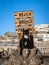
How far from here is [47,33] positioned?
136ft

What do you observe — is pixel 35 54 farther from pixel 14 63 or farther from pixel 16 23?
pixel 16 23

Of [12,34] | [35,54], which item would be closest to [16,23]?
[35,54]

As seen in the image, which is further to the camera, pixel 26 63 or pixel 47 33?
pixel 47 33

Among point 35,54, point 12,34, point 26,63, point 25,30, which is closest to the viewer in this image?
point 26,63

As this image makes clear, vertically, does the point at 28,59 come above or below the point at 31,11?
below

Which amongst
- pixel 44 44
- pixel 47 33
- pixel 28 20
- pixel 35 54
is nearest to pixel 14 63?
pixel 35 54

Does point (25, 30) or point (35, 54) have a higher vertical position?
point (25, 30)

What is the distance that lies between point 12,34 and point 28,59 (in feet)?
109

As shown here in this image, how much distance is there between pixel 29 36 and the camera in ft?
58.1

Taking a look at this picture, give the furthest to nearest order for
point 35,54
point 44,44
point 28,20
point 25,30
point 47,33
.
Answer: point 47,33, point 44,44, point 28,20, point 25,30, point 35,54

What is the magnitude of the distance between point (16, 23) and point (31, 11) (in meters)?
2.00

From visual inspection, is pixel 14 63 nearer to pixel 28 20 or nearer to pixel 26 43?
pixel 26 43

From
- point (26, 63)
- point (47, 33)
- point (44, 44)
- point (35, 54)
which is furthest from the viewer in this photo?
point (47, 33)

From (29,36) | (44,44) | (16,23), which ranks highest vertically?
(16,23)
